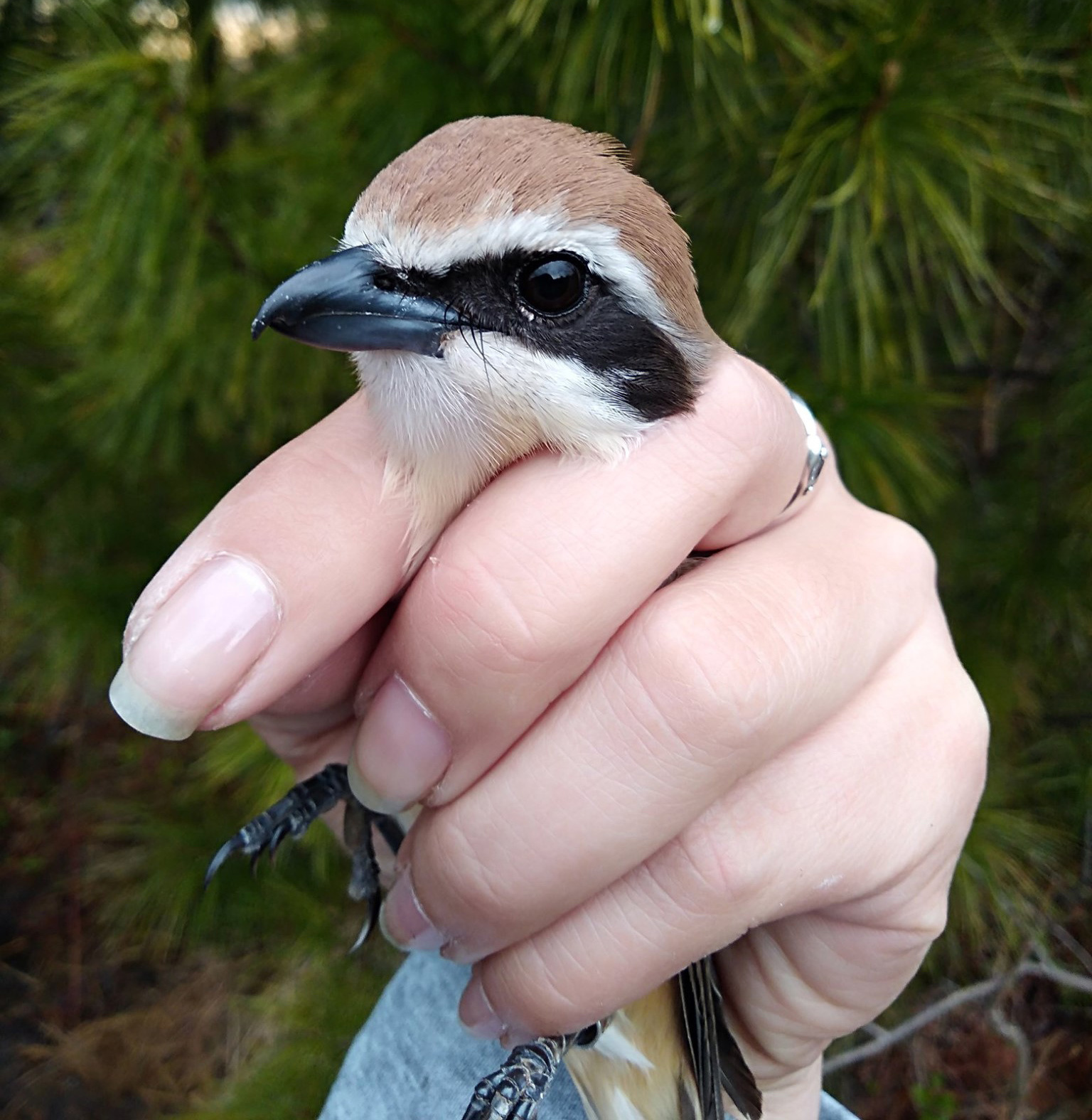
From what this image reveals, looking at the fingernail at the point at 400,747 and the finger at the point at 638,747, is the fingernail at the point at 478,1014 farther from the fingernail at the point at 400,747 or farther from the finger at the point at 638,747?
the fingernail at the point at 400,747

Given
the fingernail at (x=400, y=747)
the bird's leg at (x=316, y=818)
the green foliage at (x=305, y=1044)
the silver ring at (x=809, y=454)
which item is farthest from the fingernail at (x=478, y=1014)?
the green foliage at (x=305, y=1044)

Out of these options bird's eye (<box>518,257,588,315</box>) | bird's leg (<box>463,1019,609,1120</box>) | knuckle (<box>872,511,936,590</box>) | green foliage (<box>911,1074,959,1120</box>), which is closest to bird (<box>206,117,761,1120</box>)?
bird's eye (<box>518,257,588,315</box>)

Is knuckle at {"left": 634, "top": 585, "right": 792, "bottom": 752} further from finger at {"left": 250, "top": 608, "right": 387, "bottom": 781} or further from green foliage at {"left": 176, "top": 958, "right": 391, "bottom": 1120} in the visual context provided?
green foliage at {"left": 176, "top": 958, "right": 391, "bottom": 1120}

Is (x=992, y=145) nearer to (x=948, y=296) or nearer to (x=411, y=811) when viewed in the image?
(x=948, y=296)

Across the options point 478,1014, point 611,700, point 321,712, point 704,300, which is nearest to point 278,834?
point 321,712

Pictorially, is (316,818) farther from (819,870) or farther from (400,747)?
(819,870)

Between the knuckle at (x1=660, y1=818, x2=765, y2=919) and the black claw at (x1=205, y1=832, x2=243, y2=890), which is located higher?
the black claw at (x1=205, y1=832, x2=243, y2=890)
